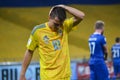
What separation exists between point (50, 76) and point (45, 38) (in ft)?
1.44

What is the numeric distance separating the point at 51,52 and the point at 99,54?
4.93 m

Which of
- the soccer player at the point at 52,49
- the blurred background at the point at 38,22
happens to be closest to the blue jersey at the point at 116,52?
the blurred background at the point at 38,22

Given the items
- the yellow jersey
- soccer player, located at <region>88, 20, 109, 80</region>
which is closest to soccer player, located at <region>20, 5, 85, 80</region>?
the yellow jersey

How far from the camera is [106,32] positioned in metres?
20.6

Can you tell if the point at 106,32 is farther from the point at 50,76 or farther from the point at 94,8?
the point at 50,76

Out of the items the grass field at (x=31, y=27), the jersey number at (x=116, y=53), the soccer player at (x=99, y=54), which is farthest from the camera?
the grass field at (x=31, y=27)

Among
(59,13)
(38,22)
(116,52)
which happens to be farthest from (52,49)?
(38,22)

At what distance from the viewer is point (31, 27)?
19812 mm

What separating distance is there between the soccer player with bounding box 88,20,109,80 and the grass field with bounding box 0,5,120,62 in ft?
27.6

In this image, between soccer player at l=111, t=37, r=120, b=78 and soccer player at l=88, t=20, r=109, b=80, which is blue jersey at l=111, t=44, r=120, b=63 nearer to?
soccer player at l=111, t=37, r=120, b=78

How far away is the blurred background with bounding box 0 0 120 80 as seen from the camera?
1916 centimetres

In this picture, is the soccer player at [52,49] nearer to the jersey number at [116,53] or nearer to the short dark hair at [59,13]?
the short dark hair at [59,13]

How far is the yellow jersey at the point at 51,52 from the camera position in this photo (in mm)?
5207

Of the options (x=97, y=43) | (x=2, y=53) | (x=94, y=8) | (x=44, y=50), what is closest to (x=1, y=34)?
(x=2, y=53)
